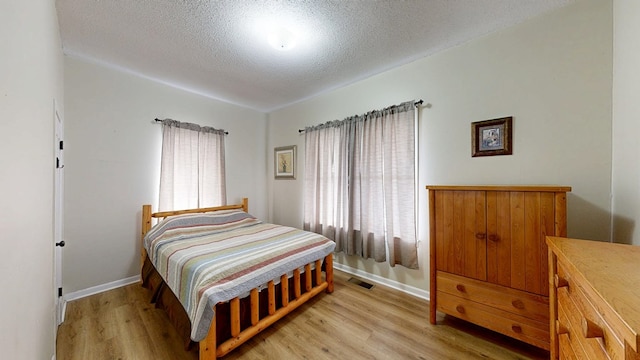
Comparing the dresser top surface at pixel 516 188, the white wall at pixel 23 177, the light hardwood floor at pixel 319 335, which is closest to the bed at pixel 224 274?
the light hardwood floor at pixel 319 335

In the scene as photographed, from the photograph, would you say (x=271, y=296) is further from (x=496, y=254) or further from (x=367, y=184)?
(x=496, y=254)

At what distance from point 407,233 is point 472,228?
2.48 ft

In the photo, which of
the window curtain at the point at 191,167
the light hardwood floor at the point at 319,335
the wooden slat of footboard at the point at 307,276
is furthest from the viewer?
the window curtain at the point at 191,167

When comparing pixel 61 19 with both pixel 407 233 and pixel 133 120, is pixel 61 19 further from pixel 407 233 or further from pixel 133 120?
pixel 407 233

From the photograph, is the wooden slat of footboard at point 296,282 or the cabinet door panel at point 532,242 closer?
the cabinet door panel at point 532,242

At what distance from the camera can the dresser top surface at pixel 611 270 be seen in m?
0.55

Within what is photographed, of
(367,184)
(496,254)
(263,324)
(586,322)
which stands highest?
(367,184)

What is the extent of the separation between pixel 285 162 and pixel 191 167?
4.78 ft

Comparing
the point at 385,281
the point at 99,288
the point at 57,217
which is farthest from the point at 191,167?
the point at 385,281

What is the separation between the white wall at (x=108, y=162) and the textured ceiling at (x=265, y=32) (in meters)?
0.26

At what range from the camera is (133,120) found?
2.77 metres

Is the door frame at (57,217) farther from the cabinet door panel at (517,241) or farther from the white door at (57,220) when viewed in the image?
the cabinet door panel at (517,241)

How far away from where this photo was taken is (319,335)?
185cm

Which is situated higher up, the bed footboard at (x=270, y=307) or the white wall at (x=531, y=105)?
the white wall at (x=531, y=105)
